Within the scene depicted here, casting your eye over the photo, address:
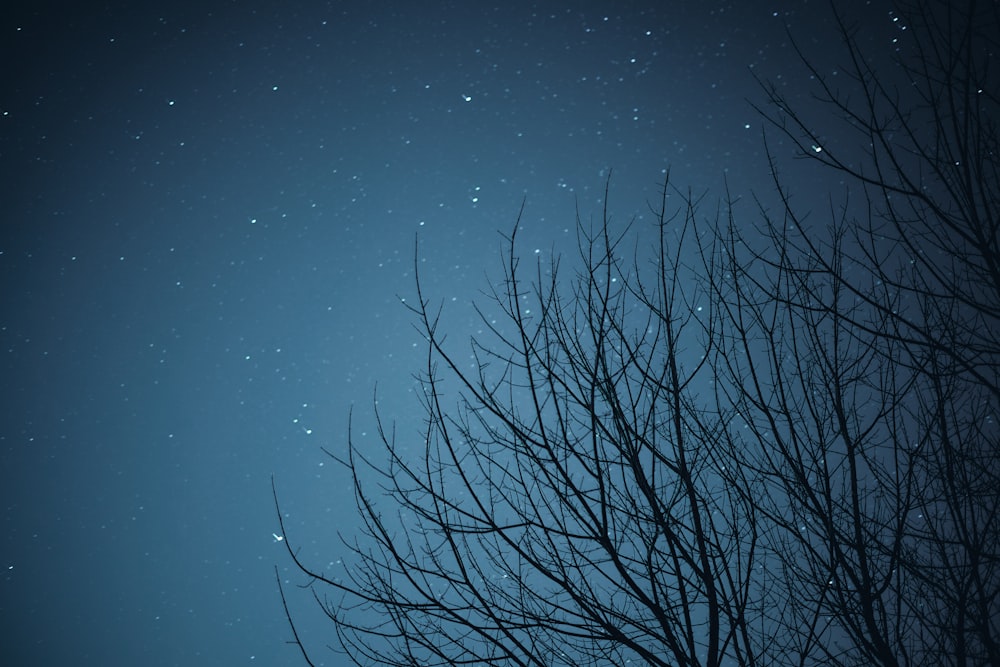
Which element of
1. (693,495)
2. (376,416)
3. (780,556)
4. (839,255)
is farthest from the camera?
(780,556)

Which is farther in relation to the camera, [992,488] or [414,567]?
[992,488]

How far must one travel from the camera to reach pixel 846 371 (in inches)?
85.7

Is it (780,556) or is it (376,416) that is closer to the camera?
(376,416)

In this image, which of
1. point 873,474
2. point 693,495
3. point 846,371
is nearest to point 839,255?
point 846,371

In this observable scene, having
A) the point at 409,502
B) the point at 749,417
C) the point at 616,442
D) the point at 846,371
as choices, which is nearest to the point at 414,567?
the point at 409,502

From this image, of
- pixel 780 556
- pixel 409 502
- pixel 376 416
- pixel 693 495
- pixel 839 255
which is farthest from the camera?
pixel 780 556

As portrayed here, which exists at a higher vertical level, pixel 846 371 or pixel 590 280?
pixel 590 280

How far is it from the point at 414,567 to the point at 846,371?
191cm

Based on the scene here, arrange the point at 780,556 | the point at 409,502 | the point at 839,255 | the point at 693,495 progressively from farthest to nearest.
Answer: the point at 780,556 → the point at 839,255 → the point at 409,502 → the point at 693,495

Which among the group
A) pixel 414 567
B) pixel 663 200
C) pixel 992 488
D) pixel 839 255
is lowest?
pixel 992 488

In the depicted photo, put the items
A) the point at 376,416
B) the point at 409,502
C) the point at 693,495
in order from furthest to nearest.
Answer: the point at 376,416, the point at 409,502, the point at 693,495

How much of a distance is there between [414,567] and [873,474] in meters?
1.91

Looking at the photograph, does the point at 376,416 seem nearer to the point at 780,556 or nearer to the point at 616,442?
the point at 616,442

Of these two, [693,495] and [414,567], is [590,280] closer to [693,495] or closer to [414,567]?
[693,495]
